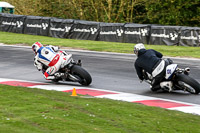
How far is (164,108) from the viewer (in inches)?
341

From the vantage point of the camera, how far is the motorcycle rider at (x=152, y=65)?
10.5m

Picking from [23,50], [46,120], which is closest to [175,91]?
[46,120]

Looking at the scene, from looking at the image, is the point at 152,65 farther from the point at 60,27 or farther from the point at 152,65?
the point at 60,27

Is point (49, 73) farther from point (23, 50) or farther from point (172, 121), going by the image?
point (23, 50)

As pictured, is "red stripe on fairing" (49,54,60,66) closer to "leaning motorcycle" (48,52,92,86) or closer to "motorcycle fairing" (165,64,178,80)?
"leaning motorcycle" (48,52,92,86)

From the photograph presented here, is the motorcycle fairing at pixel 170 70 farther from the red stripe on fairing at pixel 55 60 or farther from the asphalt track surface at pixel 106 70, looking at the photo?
the red stripe on fairing at pixel 55 60

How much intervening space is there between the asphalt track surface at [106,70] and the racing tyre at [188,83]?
0.55 feet

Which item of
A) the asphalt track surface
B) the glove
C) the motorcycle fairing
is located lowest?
the asphalt track surface

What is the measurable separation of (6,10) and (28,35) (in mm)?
14123

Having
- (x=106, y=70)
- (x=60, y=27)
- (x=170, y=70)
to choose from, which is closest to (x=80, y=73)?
(x=170, y=70)

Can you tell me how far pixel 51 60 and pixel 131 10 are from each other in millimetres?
25679

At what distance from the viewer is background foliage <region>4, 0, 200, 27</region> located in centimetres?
3675

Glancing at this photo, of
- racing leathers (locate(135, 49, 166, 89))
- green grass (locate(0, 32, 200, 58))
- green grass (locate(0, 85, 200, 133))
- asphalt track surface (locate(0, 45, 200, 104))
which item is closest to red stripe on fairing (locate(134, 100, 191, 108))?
asphalt track surface (locate(0, 45, 200, 104))

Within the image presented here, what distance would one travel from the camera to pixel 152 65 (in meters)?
10.6
